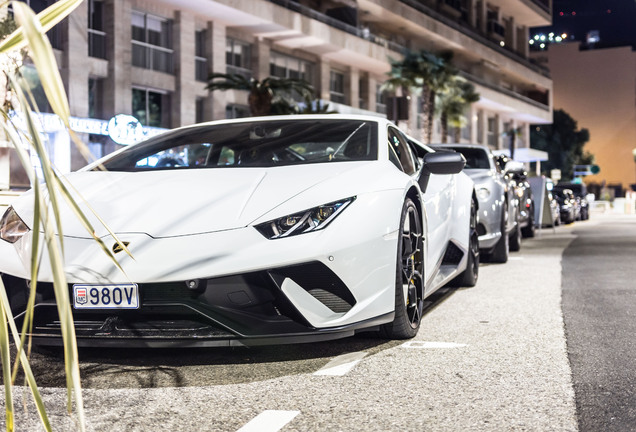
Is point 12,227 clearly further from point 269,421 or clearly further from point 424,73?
point 424,73

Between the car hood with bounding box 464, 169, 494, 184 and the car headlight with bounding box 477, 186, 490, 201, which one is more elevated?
the car hood with bounding box 464, 169, 494, 184

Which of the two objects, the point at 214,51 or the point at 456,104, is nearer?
the point at 214,51

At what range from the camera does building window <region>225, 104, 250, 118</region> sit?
3469 centimetres

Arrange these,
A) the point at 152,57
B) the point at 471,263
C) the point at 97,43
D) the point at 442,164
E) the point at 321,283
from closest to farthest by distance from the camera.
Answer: the point at 321,283 → the point at 442,164 → the point at 471,263 → the point at 97,43 → the point at 152,57

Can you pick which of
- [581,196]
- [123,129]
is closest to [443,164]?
A: [123,129]

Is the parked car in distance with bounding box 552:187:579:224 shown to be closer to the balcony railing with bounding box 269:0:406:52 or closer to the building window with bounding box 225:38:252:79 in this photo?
the balcony railing with bounding box 269:0:406:52

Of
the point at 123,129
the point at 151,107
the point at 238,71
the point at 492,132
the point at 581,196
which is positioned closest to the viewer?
the point at 123,129

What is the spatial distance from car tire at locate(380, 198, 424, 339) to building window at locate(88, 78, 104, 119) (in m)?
25.2

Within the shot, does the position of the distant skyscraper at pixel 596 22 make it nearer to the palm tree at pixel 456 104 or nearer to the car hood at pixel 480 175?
the palm tree at pixel 456 104

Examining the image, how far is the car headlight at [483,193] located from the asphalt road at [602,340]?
1227 mm

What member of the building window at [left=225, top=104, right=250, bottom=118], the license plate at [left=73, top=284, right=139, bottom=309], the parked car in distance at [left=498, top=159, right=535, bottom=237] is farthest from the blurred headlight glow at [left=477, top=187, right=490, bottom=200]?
the building window at [left=225, top=104, right=250, bottom=118]

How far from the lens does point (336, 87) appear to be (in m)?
44.5

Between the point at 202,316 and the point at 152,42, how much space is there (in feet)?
94.6

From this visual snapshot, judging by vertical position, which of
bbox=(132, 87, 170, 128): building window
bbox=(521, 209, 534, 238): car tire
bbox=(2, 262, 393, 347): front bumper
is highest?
bbox=(132, 87, 170, 128): building window
